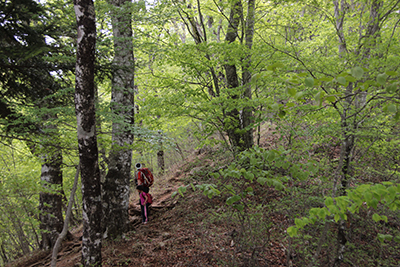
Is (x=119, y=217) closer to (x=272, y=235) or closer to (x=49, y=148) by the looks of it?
(x=49, y=148)

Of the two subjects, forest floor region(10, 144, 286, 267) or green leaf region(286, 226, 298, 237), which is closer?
green leaf region(286, 226, 298, 237)

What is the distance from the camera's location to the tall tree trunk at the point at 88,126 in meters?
3.45

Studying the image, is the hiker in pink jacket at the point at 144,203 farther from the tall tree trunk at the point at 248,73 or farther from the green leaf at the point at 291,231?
the green leaf at the point at 291,231

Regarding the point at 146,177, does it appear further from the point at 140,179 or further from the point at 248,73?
the point at 248,73

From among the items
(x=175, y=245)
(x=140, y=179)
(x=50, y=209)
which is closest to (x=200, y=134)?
(x=140, y=179)

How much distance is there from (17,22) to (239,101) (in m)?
5.13

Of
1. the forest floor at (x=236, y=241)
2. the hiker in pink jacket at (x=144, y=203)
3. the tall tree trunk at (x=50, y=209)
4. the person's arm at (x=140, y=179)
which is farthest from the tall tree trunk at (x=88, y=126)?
the tall tree trunk at (x=50, y=209)

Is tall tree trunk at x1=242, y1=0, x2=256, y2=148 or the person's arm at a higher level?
tall tree trunk at x1=242, y1=0, x2=256, y2=148

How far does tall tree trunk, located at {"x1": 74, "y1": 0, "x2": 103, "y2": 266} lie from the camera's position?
345cm

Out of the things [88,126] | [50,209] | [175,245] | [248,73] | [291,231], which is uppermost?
[248,73]

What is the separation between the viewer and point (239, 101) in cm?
521

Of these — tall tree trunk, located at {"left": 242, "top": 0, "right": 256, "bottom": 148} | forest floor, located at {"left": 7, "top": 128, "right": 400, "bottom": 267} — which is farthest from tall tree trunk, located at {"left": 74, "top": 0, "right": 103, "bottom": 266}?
tall tree trunk, located at {"left": 242, "top": 0, "right": 256, "bottom": 148}

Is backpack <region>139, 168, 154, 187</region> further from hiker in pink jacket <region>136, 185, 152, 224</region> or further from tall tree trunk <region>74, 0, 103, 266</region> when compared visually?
tall tree trunk <region>74, 0, 103, 266</region>

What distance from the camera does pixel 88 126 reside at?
11.8ft
